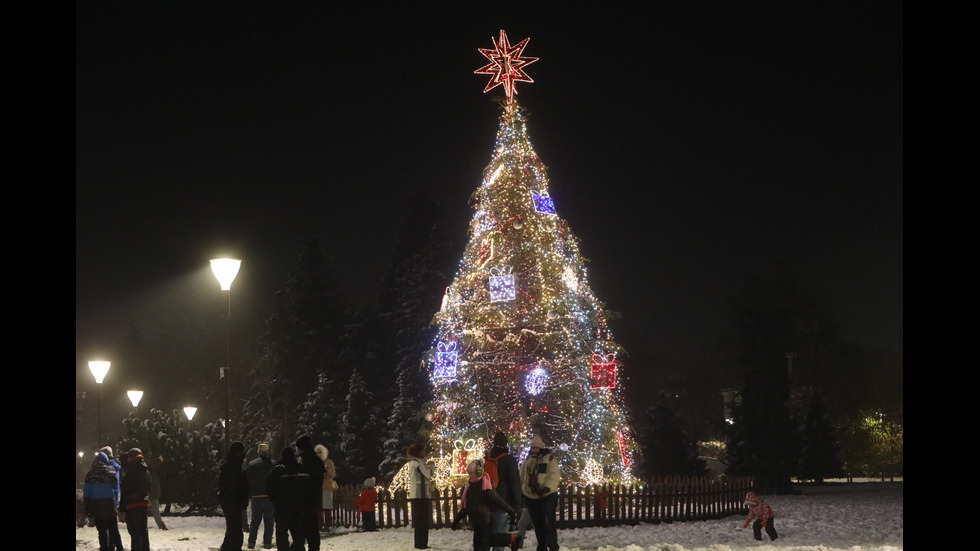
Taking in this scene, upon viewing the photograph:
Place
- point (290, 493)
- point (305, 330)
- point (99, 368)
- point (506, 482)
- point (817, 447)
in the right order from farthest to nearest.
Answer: point (305, 330), point (817, 447), point (99, 368), point (506, 482), point (290, 493)

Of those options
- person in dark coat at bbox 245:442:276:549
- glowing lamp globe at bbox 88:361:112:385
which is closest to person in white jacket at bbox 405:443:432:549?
person in dark coat at bbox 245:442:276:549

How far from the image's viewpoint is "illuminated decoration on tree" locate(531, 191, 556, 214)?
2633 cm

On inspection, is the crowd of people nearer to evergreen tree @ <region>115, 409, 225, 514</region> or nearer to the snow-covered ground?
the snow-covered ground

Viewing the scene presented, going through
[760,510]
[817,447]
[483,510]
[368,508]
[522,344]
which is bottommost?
[817,447]

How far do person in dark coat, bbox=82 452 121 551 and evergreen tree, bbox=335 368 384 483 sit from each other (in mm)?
28683

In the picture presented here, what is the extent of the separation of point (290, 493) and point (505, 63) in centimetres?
1614

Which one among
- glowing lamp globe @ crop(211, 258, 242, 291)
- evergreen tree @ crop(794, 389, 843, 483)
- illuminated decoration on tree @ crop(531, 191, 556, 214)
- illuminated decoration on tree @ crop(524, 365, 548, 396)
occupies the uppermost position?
illuminated decoration on tree @ crop(531, 191, 556, 214)

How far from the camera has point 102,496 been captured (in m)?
17.1

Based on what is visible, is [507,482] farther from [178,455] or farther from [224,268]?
[178,455]

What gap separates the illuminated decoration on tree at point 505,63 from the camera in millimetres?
27453

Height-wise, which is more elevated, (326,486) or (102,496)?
(102,496)

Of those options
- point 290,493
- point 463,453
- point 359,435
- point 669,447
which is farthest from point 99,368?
point 669,447

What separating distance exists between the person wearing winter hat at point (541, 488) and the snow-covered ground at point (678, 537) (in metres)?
1.81
